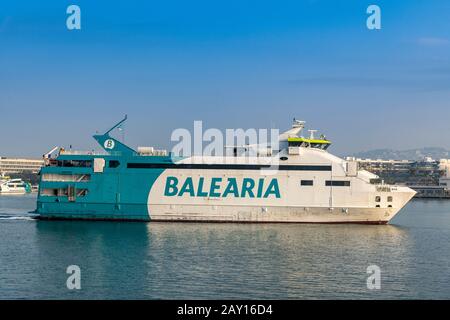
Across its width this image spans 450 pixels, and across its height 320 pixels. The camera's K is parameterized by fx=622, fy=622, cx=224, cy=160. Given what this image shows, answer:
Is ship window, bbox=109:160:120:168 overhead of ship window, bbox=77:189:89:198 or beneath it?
overhead

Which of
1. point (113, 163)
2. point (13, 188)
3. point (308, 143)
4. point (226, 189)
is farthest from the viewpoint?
point (13, 188)

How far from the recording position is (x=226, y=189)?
39344 millimetres

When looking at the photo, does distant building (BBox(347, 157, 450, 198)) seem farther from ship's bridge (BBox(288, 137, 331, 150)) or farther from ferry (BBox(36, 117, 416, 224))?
ferry (BBox(36, 117, 416, 224))

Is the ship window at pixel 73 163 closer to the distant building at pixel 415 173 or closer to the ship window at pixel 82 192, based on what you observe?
the ship window at pixel 82 192

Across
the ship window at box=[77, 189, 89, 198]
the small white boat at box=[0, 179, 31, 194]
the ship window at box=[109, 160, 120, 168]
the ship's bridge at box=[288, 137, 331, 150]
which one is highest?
the ship's bridge at box=[288, 137, 331, 150]

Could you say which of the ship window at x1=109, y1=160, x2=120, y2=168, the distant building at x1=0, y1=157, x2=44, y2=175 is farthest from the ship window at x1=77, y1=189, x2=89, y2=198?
the distant building at x1=0, y1=157, x2=44, y2=175

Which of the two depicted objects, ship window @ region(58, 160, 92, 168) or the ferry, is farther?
ship window @ region(58, 160, 92, 168)

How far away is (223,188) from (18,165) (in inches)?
6284

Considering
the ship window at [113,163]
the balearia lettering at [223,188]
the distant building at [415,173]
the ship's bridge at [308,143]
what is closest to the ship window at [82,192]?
the ship window at [113,163]

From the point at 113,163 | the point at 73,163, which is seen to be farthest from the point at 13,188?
the point at 113,163

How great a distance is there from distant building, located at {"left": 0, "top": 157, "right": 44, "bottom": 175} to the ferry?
148 m

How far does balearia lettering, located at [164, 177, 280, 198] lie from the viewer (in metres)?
39.1

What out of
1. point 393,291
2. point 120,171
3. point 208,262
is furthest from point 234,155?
point 393,291

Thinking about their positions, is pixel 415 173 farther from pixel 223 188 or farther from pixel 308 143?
pixel 223 188
